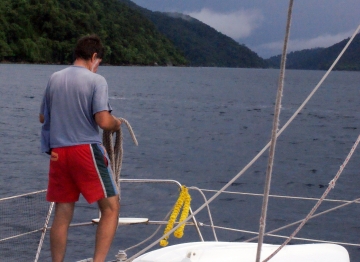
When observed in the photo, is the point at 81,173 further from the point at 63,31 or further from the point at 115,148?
the point at 63,31

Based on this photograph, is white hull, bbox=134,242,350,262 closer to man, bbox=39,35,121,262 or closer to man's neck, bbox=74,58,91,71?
man, bbox=39,35,121,262

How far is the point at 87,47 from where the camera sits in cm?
397

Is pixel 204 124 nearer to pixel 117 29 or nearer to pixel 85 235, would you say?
pixel 85 235

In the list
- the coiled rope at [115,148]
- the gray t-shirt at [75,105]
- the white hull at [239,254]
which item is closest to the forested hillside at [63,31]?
the coiled rope at [115,148]

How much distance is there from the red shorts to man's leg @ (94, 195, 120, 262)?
0.19 ft

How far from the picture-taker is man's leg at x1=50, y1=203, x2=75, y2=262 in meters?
3.90

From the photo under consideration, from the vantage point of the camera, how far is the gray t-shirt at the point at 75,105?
3.82 meters

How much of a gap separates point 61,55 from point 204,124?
9596cm

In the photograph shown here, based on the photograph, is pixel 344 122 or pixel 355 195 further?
pixel 344 122

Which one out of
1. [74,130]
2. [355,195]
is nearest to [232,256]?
[74,130]

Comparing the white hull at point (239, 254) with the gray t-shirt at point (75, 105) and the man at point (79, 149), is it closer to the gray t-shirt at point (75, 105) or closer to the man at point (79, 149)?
the man at point (79, 149)

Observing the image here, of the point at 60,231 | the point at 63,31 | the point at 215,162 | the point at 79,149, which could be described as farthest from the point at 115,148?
the point at 63,31

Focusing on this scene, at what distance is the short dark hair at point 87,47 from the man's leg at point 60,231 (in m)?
0.90

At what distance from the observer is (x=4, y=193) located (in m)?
16.1
